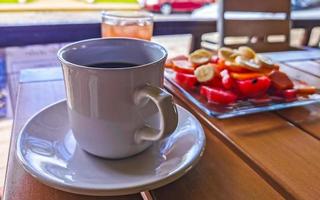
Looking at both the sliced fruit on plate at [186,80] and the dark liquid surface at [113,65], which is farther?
the sliced fruit on plate at [186,80]

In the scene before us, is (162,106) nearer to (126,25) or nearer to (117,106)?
(117,106)

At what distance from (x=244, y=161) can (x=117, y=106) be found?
203mm

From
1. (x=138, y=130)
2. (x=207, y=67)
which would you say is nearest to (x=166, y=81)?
(x=207, y=67)

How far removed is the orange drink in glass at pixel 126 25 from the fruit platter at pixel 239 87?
0.20m

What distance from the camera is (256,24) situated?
53.4 inches

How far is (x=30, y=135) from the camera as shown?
45cm

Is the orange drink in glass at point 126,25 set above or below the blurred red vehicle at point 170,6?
below

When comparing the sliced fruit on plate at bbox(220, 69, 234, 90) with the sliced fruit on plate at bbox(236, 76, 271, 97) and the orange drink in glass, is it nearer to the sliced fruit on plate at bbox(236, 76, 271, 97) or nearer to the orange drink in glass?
the sliced fruit on plate at bbox(236, 76, 271, 97)

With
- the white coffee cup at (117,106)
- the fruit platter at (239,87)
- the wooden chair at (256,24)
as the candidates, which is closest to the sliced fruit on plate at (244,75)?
the fruit platter at (239,87)

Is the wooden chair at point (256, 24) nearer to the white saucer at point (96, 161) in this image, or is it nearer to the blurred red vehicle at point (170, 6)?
the white saucer at point (96, 161)

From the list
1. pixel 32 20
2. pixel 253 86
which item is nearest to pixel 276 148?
pixel 253 86

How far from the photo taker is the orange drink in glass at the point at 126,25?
32.4 inches

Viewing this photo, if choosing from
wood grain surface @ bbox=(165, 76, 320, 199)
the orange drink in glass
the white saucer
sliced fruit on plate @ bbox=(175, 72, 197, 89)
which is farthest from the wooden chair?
the white saucer

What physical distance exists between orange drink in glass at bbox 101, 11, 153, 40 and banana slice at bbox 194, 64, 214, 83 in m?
0.25
